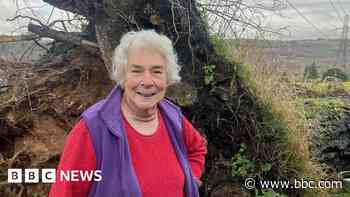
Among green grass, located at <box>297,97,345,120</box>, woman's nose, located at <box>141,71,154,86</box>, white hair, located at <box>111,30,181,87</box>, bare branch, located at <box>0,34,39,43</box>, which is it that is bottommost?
green grass, located at <box>297,97,345,120</box>

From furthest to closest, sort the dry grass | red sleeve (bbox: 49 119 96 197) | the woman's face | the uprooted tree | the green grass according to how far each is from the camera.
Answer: the green grass < the dry grass < the uprooted tree < the woman's face < red sleeve (bbox: 49 119 96 197)

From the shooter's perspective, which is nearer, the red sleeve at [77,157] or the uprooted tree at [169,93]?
the red sleeve at [77,157]

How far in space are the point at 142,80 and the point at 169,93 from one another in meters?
1.67

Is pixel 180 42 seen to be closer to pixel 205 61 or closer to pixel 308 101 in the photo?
pixel 205 61

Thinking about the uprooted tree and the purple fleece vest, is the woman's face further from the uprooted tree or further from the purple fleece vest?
the uprooted tree

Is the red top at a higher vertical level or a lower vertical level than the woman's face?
lower

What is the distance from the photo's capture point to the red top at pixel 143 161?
1.94 meters

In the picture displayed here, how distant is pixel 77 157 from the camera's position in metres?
1.94

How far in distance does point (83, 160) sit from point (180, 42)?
2.20 m

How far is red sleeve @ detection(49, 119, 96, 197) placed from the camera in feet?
6.34

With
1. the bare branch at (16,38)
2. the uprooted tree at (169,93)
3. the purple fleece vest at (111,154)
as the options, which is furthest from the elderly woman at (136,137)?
the bare branch at (16,38)

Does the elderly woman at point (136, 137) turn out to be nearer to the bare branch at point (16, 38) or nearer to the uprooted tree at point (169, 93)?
the uprooted tree at point (169, 93)

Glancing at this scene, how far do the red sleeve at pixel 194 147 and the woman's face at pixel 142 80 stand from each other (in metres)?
0.28

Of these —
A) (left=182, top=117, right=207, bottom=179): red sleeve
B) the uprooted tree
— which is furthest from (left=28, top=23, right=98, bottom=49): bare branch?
(left=182, top=117, right=207, bottom=179): red sleeve
